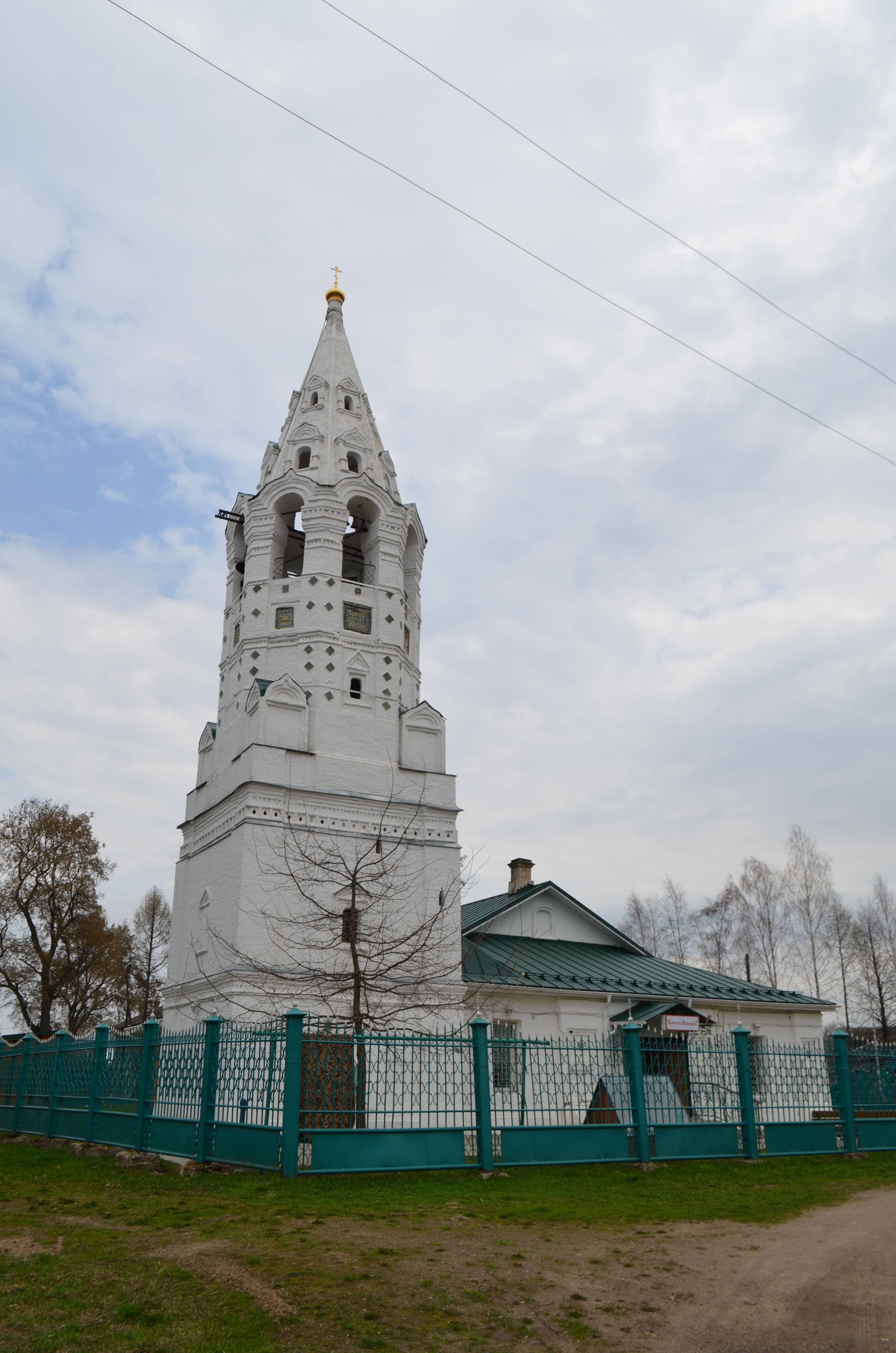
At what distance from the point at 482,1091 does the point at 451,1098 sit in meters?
0.67

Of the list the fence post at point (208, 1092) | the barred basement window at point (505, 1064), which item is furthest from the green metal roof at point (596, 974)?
the fence post at point (208, 1092)

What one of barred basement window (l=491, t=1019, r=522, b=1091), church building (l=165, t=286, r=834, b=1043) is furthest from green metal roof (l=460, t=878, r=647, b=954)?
barred basement window (l=491, t=1019, r=522, b=1091)

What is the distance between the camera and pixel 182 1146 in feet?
36.1

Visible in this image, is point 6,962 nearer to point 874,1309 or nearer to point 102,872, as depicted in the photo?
Result: point 102,872

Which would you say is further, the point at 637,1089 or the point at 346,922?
the point at 346,922

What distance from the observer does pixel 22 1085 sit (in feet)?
53.3

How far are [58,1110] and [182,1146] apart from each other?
4.58 metres

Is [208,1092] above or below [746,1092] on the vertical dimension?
above

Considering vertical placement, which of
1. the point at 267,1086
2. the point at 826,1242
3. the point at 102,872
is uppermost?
the point at 102,872

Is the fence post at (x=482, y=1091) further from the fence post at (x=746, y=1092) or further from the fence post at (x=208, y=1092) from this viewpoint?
the fence post at (x=746, y=1092)

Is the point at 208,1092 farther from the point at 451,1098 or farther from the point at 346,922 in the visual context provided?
the point at 346,922

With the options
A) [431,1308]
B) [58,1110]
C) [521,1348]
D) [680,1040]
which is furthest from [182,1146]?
[680,1040]

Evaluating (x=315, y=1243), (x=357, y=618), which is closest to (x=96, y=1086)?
(x=315, y=1243)

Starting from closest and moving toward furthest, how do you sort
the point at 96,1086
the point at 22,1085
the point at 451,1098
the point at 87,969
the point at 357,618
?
the point at 451,1098 → the point at 96,1086 → the point at 22,1085 → the point at 357,618 → the point at 87,969
